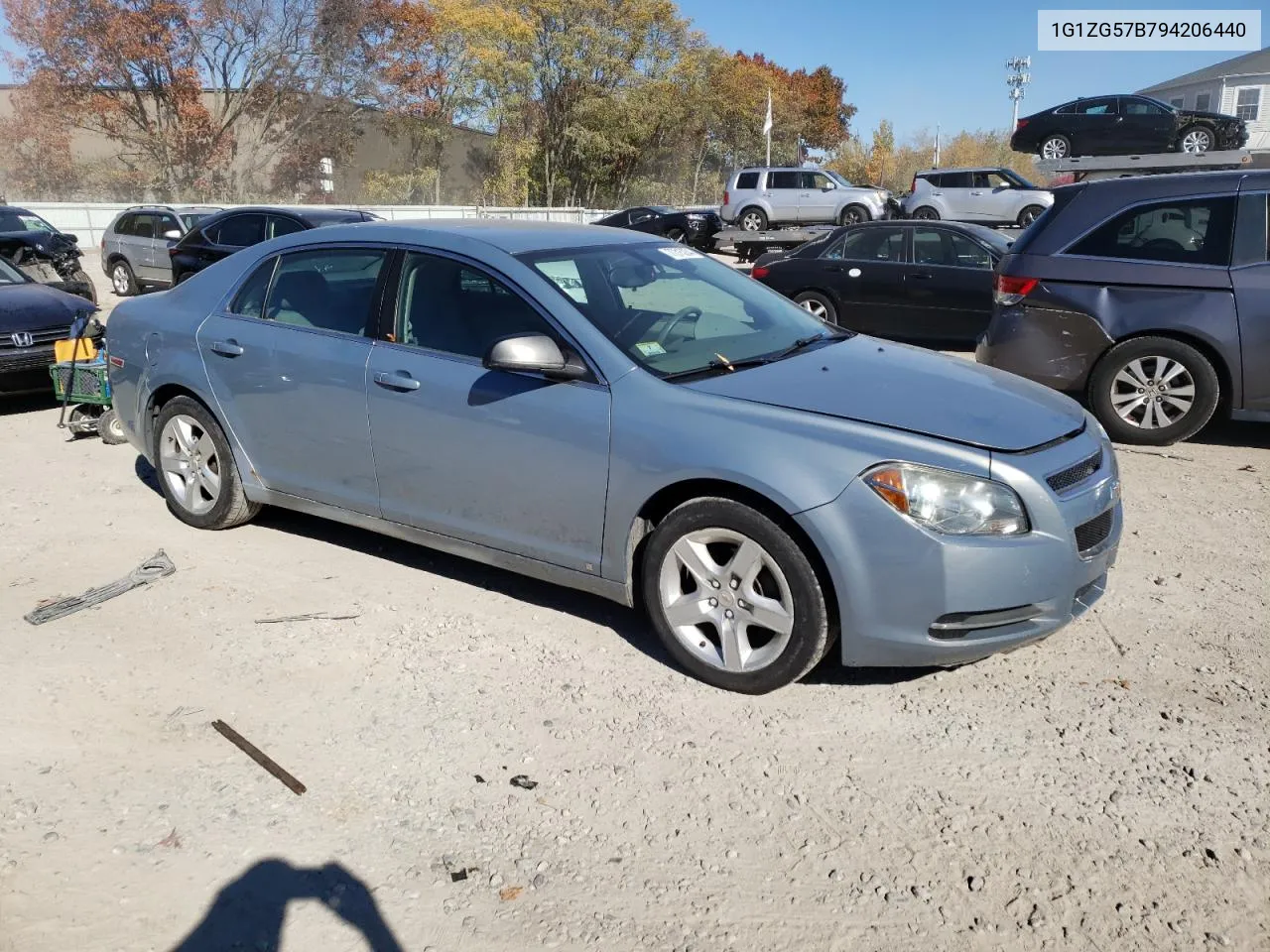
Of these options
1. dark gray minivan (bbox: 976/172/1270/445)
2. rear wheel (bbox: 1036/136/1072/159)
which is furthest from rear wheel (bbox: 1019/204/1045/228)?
dark gray minivan (bbox: 976/172/1270/445)

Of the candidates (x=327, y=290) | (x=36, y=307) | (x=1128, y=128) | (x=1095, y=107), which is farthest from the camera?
(x=1095, y=107)

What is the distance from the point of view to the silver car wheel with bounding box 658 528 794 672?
139 inches

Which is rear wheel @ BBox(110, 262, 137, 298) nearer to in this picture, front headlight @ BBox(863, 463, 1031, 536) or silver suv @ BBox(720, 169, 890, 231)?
silver suv @ BBox(720, 169, 890, 231)

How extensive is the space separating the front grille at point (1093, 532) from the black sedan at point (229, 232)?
12452 millimetres

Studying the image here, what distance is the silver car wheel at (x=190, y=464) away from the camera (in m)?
5.30

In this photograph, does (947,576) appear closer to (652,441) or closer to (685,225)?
(652,441)

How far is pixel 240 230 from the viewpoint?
1467 centimetres

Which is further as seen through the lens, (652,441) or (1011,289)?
(1011,289)

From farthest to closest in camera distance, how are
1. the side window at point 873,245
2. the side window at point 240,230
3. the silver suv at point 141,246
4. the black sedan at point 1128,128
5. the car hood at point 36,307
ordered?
the black sedan at point 1128,128
the silver suv at point 141,246
the side window at point 240,230
the side window at point 873,245
the car hood at point 36,307

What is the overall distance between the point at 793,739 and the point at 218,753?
6.17ft

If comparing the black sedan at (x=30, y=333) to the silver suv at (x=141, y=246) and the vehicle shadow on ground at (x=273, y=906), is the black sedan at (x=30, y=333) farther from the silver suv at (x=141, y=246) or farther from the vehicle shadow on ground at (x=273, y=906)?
the silver suv at (x=141, y=246)

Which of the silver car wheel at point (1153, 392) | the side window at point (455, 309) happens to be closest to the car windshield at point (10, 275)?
the side window at point (455, 309)

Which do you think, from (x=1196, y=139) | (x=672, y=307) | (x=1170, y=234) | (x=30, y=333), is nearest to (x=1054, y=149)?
(x=1196, y=139)

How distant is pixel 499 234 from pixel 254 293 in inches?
54.7
